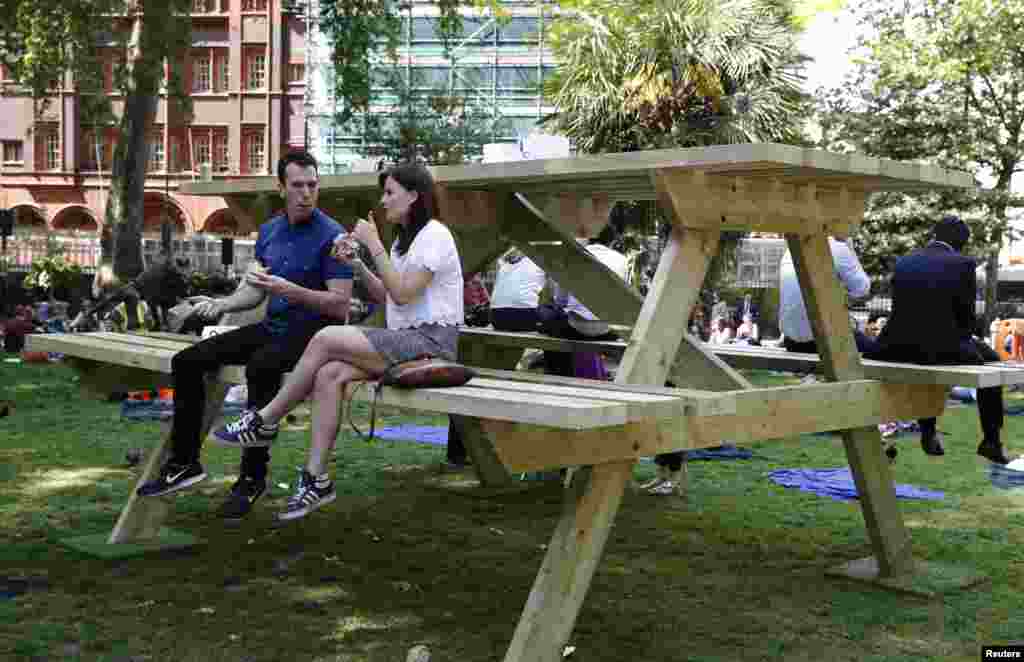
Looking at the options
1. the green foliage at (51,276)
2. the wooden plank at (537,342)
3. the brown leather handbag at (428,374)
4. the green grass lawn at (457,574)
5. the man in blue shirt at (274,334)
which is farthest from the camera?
the green foliage at (51,276)

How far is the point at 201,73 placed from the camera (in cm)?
4962

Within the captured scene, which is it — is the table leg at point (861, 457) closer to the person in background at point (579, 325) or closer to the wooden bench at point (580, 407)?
the wooden bench at point (580, 407)

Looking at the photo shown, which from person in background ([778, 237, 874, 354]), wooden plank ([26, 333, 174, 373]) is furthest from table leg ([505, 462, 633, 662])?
person in background ([778, 237, 874, 354])

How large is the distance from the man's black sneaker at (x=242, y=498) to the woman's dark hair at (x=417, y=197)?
4.34 ft

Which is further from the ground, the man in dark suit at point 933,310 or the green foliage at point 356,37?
the green foliage at point 356,37

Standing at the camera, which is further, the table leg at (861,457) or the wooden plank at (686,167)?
the table leg at (861,457)

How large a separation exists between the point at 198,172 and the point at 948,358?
46.6m

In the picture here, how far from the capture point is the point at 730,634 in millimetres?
4426

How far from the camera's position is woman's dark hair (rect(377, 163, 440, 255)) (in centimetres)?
448

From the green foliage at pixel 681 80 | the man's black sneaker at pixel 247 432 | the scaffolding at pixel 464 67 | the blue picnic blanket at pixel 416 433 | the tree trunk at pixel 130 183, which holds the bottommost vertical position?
the blue picnic blanket at pixel 416 433

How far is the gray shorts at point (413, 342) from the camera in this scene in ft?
13.5

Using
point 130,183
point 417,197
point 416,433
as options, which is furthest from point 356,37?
point 417,197

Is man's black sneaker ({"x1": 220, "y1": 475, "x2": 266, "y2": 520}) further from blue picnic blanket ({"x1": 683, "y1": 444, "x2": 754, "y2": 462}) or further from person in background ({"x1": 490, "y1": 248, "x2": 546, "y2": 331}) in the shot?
blue picnic blanket ({"x1": 683, "y1": 444, "x2": 754, "y2": 462})

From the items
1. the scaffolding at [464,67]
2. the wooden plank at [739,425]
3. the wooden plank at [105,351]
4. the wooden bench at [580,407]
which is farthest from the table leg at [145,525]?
the scaffolding at [464,67]
